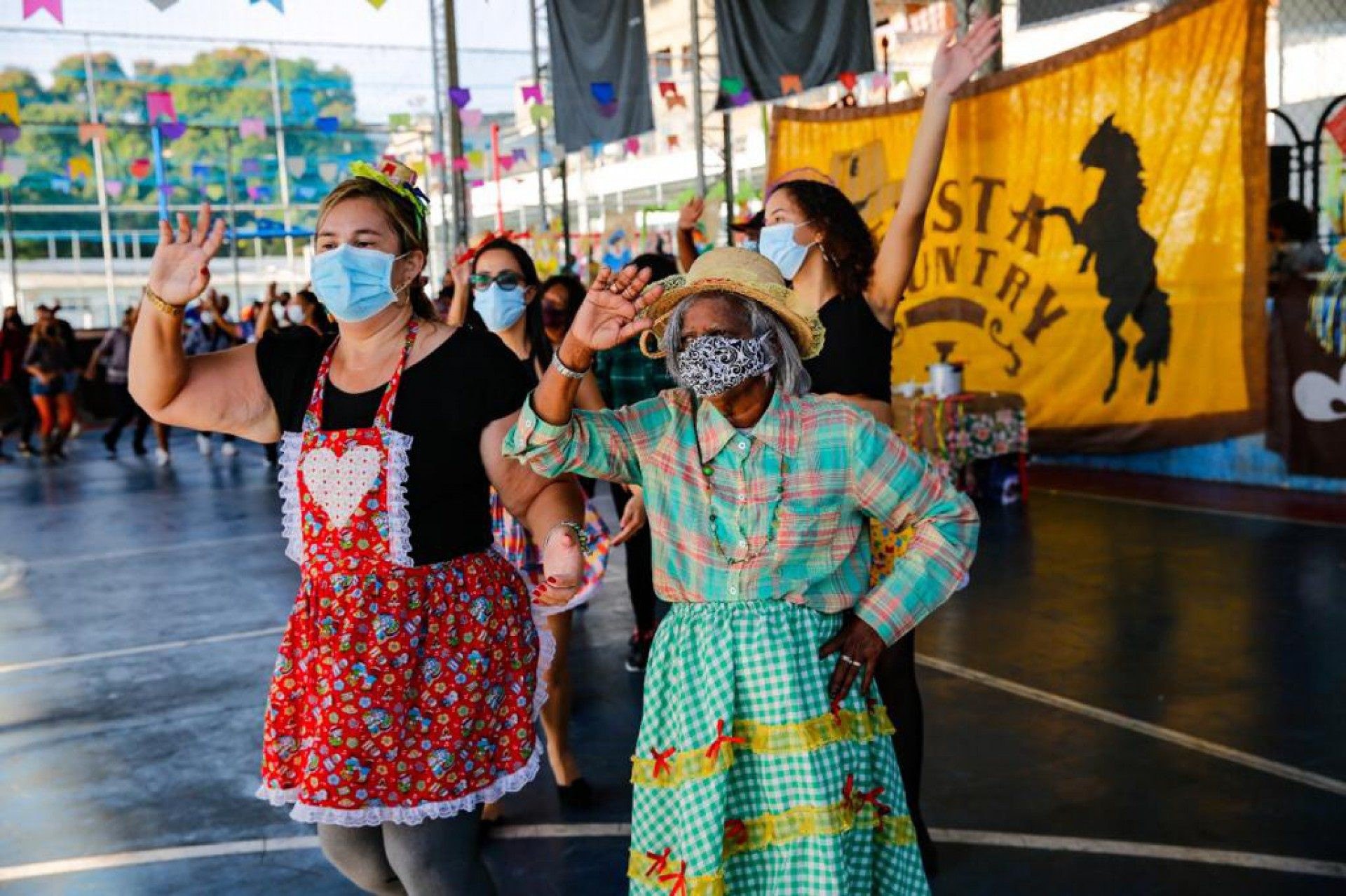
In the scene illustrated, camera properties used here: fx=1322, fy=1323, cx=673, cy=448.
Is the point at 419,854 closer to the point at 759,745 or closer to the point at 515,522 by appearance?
the point at 759,745

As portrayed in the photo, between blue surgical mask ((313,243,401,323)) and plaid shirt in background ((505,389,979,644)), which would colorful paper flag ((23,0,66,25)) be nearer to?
blue surgical mask ((313,243,401,323))

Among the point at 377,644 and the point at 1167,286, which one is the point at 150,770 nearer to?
the point at 377,644

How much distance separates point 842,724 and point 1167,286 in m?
8.53

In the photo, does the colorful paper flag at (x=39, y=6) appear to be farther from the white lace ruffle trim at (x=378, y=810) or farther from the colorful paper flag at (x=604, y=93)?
the white lace ruffle trim at (x=378, y=810)

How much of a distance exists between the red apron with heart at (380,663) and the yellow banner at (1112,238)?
819 cm

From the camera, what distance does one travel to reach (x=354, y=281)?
263 cm

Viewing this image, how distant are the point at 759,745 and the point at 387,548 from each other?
0.80 meters

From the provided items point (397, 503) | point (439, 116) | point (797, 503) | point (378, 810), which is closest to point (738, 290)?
point (797, 503)

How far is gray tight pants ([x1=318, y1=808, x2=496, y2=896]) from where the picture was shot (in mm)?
2543

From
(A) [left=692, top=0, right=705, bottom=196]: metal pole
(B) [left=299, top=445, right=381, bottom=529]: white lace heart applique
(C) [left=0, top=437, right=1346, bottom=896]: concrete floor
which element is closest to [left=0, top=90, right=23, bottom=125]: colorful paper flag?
(A) [left=692, top=0, right=705, bottom=196]: metal pole

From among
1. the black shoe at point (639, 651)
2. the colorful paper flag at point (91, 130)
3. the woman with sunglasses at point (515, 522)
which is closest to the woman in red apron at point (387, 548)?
the woman with sunglasses at point (515, 522)

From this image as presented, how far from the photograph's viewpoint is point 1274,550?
297 inches

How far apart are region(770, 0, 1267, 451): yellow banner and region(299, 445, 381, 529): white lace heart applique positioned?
8.30 metres

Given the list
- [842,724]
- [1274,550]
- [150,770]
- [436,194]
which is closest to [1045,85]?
[1274,550]
